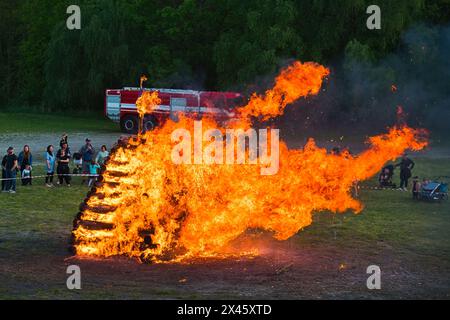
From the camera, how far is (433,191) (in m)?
25.5

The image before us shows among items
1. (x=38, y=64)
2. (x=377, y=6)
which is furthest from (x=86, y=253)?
(x=38, y=64)

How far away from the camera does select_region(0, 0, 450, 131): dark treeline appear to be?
43.0 metres

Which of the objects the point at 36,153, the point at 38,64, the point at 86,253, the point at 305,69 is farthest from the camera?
the point at 38,64

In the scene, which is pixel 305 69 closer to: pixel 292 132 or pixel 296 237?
pixel 296 237

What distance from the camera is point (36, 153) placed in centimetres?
3550

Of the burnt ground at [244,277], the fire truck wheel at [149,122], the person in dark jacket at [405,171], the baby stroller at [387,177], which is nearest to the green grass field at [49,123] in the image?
the fire truck wheel at [149,122]

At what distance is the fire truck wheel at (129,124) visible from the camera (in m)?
43.0

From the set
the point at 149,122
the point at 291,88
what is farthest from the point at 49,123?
the point at 291,88

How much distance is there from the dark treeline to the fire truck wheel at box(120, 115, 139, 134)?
6.43 metres

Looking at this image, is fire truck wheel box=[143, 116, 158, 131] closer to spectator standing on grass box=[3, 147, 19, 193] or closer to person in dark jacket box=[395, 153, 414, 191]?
spectator standing on grass box=[3, 147, 19, 193]

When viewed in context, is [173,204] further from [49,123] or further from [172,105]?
[49,123]
